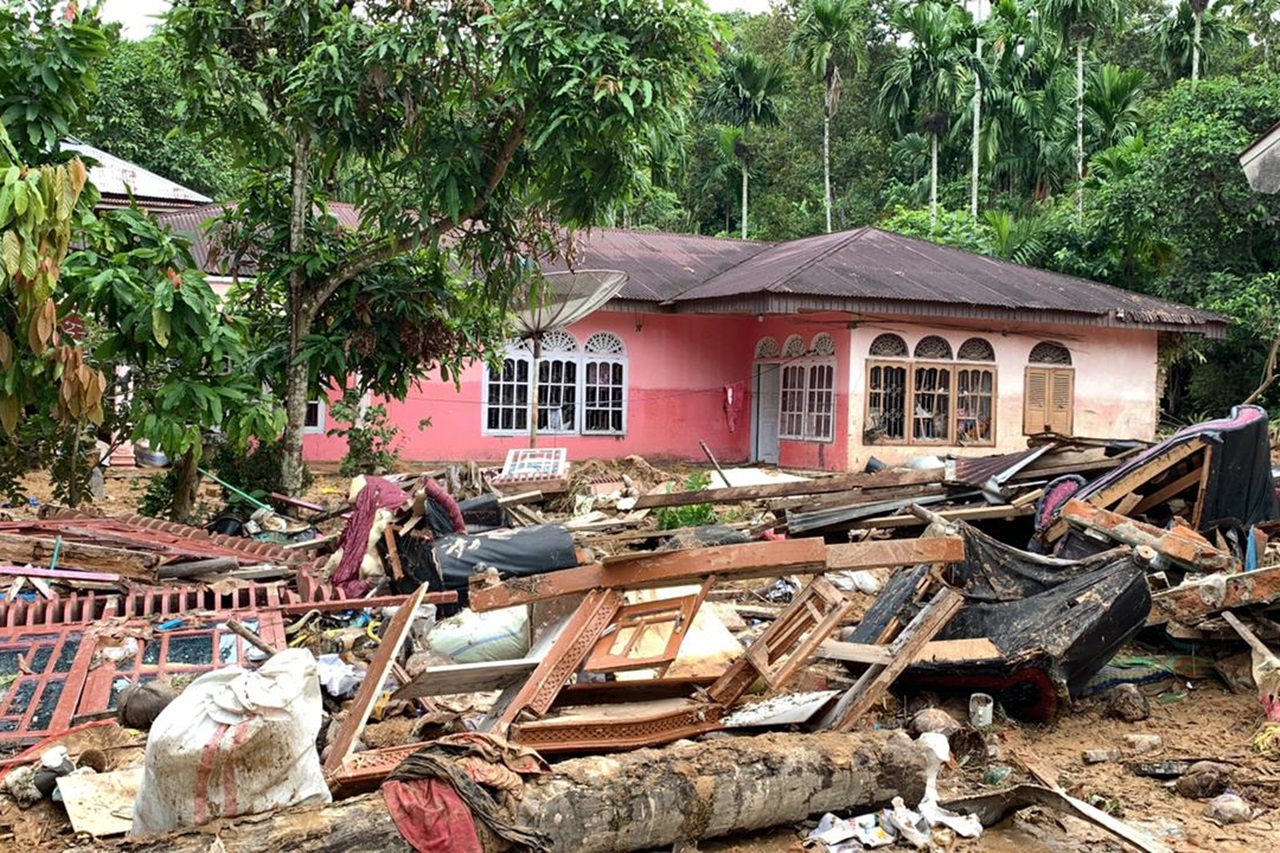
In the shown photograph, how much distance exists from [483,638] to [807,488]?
4170mm

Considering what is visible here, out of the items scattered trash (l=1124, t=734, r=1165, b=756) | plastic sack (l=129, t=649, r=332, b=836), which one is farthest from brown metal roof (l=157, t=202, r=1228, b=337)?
plastic sack (l=129, t=649, r=332, b=836)

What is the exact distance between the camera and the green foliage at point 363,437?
44.5ft

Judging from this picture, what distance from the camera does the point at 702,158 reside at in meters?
32.9

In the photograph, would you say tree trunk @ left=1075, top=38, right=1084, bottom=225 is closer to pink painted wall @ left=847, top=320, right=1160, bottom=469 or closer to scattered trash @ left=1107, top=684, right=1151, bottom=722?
pink painted wall @ left=847, top=320, right=1160, bottom=469

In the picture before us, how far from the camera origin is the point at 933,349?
16125mm

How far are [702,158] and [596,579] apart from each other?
30.0 m

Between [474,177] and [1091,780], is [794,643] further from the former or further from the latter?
[474,177]

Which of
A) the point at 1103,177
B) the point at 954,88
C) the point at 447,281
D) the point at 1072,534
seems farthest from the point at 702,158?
the point at 1072,534

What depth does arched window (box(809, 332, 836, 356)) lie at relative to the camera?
15838mm

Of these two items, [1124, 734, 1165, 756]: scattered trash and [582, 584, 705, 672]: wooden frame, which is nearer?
[582, 584, 705, 672]: wooden frame

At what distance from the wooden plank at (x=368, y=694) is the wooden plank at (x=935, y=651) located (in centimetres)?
213

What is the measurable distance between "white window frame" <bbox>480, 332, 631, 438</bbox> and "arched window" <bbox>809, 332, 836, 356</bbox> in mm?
2945

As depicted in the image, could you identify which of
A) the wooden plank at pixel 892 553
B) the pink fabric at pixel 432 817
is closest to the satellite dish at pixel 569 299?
the wooden plank at pixel 892 553

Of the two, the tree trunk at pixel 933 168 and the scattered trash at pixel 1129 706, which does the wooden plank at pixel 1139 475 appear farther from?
the tree trunk at pixel 933 168
